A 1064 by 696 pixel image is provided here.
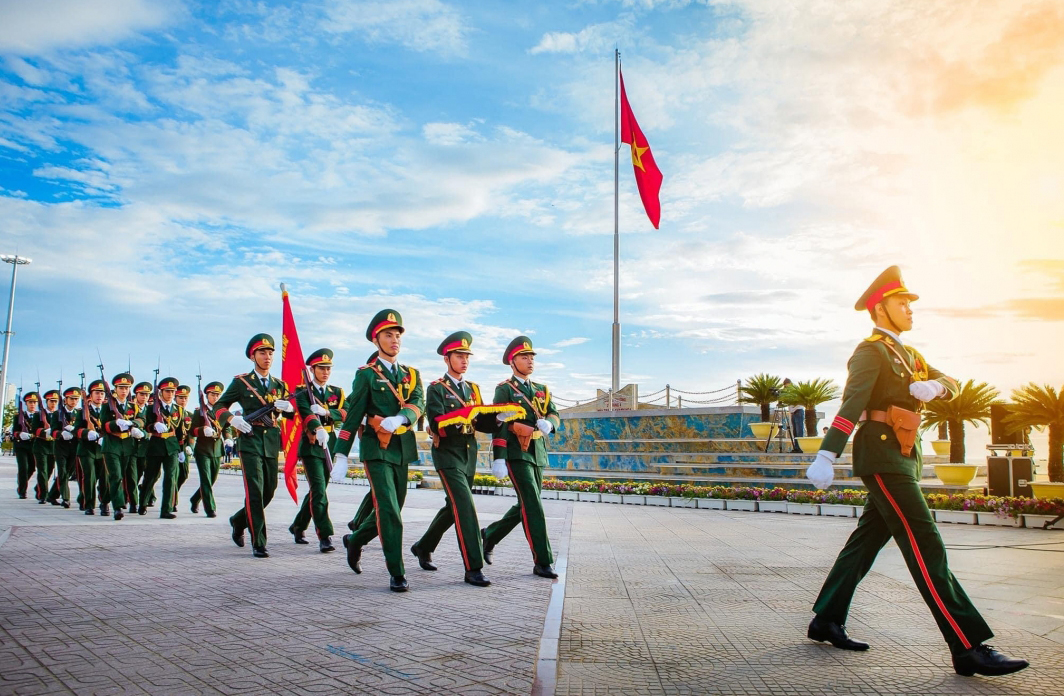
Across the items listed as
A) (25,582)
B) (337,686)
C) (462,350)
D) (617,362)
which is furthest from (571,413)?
(337,686)

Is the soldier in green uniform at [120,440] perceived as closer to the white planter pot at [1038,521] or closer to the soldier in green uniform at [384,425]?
the soldier in green uniform at [384,425]

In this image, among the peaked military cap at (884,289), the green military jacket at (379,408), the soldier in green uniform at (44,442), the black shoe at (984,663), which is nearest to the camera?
the black shoe at (984,663)

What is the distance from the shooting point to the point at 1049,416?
16.1 metres

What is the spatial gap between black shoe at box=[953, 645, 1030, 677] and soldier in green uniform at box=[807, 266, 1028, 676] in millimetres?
201

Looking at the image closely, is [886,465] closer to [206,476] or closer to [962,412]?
[206,476]

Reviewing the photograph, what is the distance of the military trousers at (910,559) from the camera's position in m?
4.23

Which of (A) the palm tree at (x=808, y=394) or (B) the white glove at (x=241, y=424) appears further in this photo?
(A) the palm tree at (x=808, y=394)

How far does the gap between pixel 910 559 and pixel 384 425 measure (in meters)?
4.09

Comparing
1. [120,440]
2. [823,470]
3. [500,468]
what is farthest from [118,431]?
[823,470]

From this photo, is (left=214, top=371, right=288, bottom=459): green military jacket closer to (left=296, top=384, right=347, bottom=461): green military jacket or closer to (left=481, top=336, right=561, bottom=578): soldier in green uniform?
(left=296, top=384, right=347, bottom=461): green military jacket

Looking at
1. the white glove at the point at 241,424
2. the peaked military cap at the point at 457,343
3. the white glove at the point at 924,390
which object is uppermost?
the peaked military cap at the point at 457,343

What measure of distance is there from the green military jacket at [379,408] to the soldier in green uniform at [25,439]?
12.6 meters

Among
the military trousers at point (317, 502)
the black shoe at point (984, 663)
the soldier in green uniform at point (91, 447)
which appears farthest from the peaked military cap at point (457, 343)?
the soldier in green uniform at point (91, 447)

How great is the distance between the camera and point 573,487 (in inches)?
817
